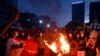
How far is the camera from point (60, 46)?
26.3 ft

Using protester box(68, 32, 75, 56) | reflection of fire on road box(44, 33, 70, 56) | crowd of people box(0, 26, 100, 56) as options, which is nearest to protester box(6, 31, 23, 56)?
crowd of people box(0, 26, 100, 56)

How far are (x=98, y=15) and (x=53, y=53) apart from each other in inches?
1137

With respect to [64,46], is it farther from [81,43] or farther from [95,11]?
[95,11]

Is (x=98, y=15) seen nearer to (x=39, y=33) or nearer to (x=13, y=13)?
(x=39, y=33)

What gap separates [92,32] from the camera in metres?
7.71

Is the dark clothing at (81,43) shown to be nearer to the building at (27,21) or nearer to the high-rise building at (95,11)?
A: the building at (27,21)

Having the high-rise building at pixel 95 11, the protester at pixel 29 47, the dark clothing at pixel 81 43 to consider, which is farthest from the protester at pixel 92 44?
the high-rise building at pixel 95 11

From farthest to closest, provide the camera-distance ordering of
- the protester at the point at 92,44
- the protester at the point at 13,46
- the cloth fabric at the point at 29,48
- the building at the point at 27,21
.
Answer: the building at the point at 27,21, the cloth fabric at the point at 29,48, the protester at the point at 92,44, the protester at the point at 13,46

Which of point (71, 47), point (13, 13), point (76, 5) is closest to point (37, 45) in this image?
point (71, 47)

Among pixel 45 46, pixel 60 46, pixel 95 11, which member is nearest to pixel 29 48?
pixel 45 46

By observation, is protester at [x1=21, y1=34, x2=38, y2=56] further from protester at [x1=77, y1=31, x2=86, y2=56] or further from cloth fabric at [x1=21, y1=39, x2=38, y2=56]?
protester at [x1=77, y1=31, x2=86, y2=56]

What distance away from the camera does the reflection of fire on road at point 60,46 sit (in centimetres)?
781

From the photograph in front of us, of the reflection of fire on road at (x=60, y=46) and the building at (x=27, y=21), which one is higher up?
the reflection of fire on road at (x=60, y=46)

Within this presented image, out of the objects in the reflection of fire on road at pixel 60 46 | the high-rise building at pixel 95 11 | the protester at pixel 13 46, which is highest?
the protester at pixel 13 46
